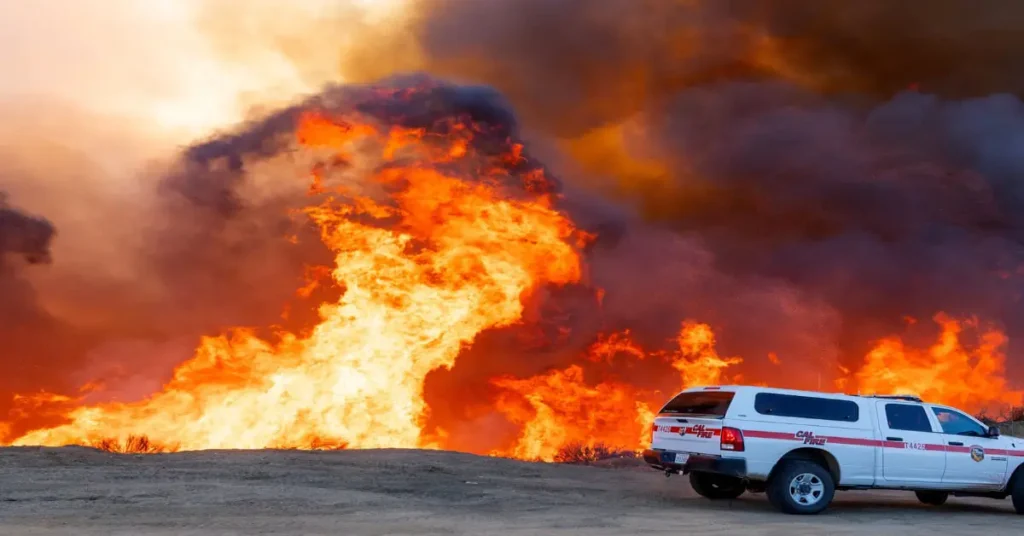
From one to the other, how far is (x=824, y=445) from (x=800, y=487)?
76 centimetres

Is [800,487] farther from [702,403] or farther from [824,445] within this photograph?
[702,403]

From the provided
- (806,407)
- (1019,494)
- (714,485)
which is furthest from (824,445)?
(1019,494)

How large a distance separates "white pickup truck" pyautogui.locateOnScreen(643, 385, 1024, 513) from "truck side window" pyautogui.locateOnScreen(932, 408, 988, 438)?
0.02m

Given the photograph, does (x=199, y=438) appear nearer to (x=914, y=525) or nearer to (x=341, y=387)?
(x=341, y=387)

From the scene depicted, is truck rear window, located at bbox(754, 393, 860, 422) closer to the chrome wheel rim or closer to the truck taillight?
the truck taillight

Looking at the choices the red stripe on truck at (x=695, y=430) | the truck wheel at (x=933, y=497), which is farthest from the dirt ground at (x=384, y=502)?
the red stripe on truck at (x=695, y=430)

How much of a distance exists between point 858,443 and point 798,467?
1.23m

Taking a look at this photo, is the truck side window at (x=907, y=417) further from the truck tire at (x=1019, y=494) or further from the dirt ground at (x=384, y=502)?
the truck tire at (x=1019, y=494)

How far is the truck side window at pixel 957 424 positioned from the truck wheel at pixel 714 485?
3421 mm

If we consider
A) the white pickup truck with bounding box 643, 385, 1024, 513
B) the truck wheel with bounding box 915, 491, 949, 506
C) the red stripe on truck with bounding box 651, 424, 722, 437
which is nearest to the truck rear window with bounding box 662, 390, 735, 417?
the white pickup truck with bounding box 643, 385, 1024, 513

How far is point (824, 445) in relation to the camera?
Result: 530 inches

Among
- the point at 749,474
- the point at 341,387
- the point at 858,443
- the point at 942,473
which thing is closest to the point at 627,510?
the point at 749,474

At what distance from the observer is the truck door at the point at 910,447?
13883 millimetres

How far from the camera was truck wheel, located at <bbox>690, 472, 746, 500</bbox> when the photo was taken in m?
15.2
